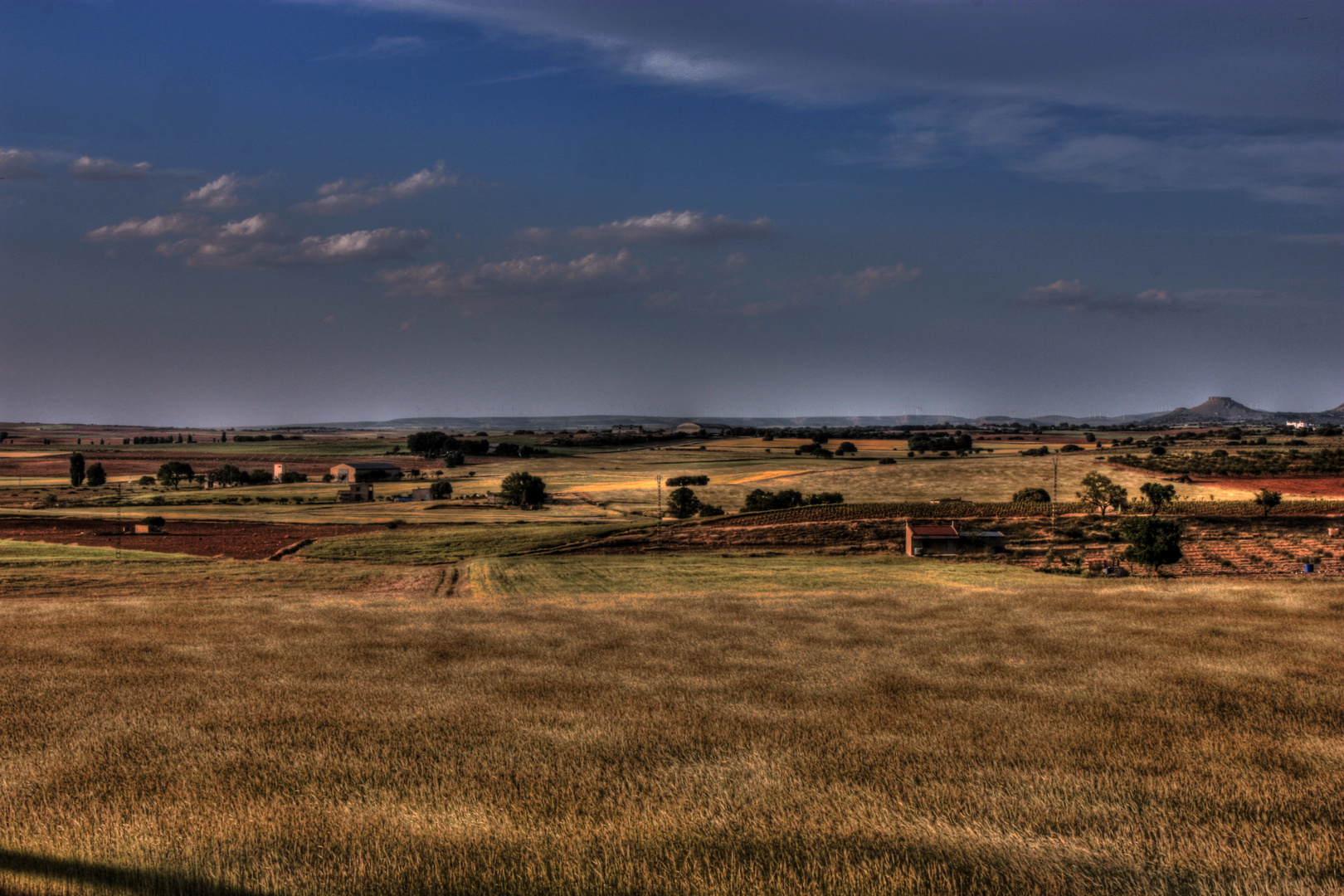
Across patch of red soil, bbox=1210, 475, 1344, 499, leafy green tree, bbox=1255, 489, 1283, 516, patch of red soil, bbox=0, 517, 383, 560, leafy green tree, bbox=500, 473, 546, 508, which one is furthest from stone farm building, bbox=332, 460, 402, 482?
leafy green tree, bbox=1255, 489, 1283, 516

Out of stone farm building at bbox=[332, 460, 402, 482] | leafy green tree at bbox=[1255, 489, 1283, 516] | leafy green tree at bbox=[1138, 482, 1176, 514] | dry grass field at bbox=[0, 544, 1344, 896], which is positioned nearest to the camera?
dry grass field at bbox=[0, 544, 1344, 896]

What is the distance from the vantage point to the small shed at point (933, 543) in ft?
187

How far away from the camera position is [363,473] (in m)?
125

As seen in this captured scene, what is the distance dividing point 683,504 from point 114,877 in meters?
68.9

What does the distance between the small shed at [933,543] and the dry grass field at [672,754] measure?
28613 millimetres

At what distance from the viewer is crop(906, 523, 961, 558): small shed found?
57.0m

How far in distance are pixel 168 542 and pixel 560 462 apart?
293 ft

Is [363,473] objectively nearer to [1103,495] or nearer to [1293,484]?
[1103,495]

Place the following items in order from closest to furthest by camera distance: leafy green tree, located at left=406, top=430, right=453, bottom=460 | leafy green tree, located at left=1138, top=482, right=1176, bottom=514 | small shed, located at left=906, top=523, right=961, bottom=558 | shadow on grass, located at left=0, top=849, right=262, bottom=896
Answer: shadow on grass, located at left=0, top=849, right=262, bottom=896 < small shed, located at left=906, top=523, right=961, bottom=558 < leafy green tree, located at left=1138, top=482, right=1176, bottom=514 < leafy green tree, located at left=406, top=430, right=453, bottom=460

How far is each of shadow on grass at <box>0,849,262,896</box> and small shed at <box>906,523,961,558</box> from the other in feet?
170

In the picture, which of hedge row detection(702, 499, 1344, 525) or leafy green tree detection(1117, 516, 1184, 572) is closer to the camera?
leafy green tree detection(1117, 516, 1184, 572)

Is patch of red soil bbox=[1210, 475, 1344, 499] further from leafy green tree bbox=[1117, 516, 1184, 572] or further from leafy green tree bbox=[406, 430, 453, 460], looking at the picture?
leafy green tree bbox=[406, 430, 453, 460]

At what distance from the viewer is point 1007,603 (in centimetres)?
3170

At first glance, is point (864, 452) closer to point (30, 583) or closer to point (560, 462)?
point (560, 462)
